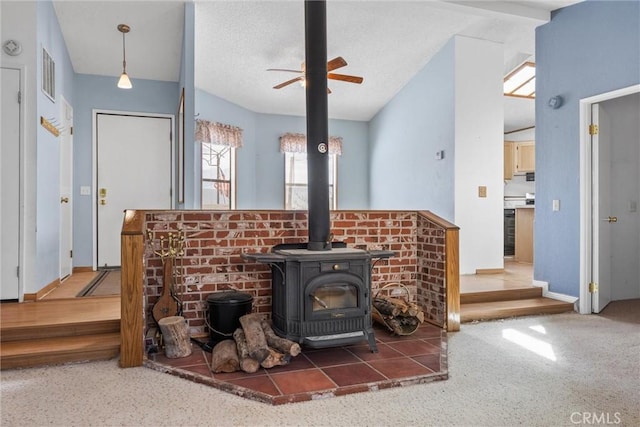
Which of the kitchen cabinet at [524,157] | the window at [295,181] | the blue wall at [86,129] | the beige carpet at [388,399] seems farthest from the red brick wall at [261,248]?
the kitchen cabinet at [524,157]

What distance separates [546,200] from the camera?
4.48 m

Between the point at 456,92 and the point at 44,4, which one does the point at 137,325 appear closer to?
the point at 44,4

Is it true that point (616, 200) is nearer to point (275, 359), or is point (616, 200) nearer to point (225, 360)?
point (275, 359)

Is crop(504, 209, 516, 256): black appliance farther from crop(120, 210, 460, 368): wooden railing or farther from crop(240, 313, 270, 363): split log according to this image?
crop(120, 210, 460, 368): wooden railing

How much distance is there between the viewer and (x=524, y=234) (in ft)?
22.0

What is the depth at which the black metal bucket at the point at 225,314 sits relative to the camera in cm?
296

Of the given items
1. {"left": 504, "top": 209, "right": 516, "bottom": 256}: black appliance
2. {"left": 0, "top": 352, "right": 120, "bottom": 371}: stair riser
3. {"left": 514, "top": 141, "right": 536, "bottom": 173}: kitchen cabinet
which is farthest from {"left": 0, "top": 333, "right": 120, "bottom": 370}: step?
{"left": 514, "top": 141, "right": 536, "bottom": 173}: kitchen cabinet

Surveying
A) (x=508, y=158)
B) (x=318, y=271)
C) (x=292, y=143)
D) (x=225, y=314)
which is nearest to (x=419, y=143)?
(x=292, y=143)

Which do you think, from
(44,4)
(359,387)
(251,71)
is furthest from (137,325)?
(251,71)

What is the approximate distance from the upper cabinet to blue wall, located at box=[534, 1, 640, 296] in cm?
355

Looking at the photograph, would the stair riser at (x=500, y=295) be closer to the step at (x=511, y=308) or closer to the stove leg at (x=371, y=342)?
the step at (x=511, y=308)

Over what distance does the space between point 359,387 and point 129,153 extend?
4473 millimetres

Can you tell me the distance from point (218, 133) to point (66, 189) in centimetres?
234

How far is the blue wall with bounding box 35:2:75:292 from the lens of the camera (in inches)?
145
